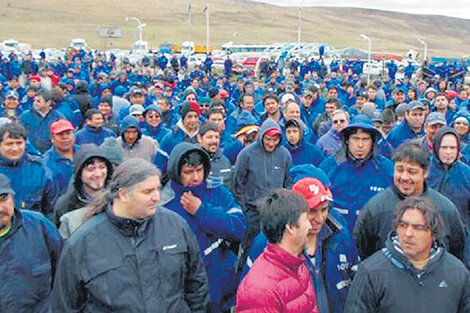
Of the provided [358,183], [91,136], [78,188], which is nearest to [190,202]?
[78,188]

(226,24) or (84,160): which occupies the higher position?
(226,24)

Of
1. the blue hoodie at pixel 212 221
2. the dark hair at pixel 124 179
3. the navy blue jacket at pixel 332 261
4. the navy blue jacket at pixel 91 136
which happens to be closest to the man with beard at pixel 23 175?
the blue hoodie at pixel 212 221

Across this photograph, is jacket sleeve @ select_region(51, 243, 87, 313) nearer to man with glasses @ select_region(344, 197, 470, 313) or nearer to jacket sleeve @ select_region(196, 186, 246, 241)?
jacket sleeve @ select_region(196, 186, 246, 241)

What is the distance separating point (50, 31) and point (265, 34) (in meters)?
38.3

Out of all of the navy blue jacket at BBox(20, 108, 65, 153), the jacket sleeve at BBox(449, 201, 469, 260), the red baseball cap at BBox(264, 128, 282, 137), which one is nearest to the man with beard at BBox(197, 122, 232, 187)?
the red baseball cap at BBox(264, 128, 282, 137)

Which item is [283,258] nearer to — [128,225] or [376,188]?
[128,225]

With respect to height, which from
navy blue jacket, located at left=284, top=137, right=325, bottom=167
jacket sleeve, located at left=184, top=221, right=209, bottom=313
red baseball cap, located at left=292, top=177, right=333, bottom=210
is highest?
red baseball cap, located at left=292, top=177, right=333, bottom=210

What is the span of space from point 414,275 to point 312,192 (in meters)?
0.80

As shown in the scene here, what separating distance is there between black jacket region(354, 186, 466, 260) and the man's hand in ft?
3.75

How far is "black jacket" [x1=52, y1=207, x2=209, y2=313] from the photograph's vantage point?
2943 mm

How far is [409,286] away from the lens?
9.70 ft

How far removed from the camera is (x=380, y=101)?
13914mm

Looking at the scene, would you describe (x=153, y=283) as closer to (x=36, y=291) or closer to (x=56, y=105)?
(x=36, y=291)

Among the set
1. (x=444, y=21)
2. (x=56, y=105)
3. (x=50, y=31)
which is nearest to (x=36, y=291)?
(x=56, y=105)
